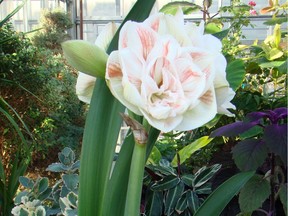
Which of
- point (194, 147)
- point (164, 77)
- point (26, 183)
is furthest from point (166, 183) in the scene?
point (164, 77)

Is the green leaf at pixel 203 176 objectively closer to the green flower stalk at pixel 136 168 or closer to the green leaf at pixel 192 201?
the green leaf at pixel 192 201

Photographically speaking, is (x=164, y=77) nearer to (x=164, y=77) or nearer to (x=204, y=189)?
(x=164, y=77)

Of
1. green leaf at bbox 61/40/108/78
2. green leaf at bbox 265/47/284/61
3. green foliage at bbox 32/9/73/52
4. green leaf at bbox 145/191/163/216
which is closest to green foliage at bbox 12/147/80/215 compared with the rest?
green leaf at bbox 145/191/163/216

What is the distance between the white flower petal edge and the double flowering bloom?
75 millimetres

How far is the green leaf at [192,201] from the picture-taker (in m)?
0.83

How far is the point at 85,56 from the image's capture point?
0.36m

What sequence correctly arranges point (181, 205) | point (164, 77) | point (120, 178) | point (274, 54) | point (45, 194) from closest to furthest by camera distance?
1. point (164, 77)
2. point (120, 178)
3. point (181, 205)
4. point (45, 194)
5. point (274, 54)

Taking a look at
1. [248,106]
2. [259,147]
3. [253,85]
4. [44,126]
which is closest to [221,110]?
[259,147]

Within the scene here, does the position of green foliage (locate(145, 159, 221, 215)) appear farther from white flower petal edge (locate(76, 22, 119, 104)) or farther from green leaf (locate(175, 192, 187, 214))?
white flower petal edge (locate(76, 22, 119, 104))

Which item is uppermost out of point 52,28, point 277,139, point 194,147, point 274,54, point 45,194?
point 52,28

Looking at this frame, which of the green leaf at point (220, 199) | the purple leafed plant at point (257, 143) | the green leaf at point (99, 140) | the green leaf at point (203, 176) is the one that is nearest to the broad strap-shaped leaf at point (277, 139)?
the purple leafed plant at point (257, 143)

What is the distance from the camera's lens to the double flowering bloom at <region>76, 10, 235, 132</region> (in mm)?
348

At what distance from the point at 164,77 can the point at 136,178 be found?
0.39 feet

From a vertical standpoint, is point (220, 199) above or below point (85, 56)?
below
